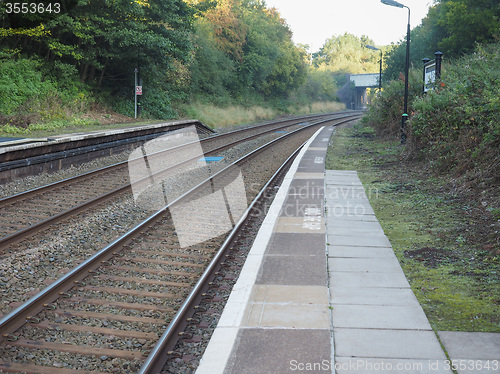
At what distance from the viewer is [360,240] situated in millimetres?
8344

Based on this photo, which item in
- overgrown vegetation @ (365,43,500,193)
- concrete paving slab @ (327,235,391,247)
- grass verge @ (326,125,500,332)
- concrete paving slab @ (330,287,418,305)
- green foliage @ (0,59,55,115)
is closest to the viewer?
grass verge @ (326,125,500,332)

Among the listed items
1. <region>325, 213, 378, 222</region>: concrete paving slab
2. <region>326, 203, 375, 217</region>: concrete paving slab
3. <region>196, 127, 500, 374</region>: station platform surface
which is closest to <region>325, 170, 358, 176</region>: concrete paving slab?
<region>326, 203, 375, 217</region>: concrete paving slab

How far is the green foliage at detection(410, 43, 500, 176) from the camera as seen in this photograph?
433 inches

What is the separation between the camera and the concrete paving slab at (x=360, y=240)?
26.6 feet

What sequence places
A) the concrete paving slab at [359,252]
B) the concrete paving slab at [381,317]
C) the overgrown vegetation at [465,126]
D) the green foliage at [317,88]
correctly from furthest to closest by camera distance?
the green foliage at [317,88] < the overgrown vegetation at [465,126] < the concrete paving slab at [359,252] < the concrete paving slab at [381,317]

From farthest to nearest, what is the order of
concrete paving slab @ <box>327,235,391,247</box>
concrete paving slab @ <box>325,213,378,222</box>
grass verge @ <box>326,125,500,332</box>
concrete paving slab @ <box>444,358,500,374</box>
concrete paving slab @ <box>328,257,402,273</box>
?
concrete paving slab @ <box>325,213,378,222</box> → concrete paving slab @ <box>327,235,391,247</box> → concrete paving slab @ <box>328,257,402,273</box> → grass verge @ <box>326,125,500,332</box> → concrete paving slab @ <box>444,358,500,374</box>

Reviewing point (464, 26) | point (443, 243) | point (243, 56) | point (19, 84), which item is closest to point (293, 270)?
point (443, 243)

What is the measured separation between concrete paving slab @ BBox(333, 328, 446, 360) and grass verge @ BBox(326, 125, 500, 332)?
0.41 m

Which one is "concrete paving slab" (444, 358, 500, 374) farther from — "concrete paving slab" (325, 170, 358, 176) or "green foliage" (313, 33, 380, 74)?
"green foliage" (313, 33, 380, 74)

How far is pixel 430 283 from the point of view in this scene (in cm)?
641

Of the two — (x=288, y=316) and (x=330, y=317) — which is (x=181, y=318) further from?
(x=330, y=317)

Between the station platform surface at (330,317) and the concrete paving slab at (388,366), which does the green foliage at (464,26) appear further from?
the concrete paving slab at (388,366)

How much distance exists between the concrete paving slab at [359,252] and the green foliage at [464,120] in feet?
14.2

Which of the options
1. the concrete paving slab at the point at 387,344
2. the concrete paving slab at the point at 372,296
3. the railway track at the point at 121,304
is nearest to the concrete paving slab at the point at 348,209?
the railway track at the point at 121,304
